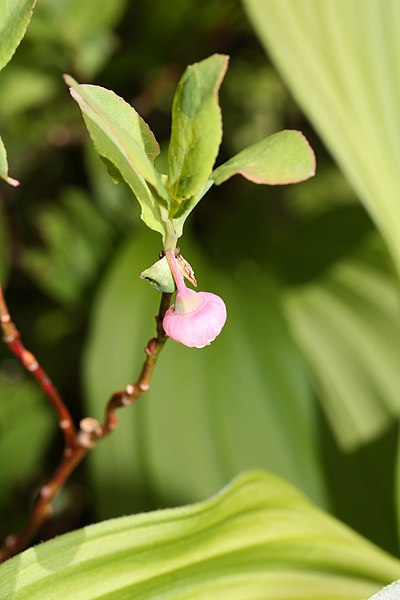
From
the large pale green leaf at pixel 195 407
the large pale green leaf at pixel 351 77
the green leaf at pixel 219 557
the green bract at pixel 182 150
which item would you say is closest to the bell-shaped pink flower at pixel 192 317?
the green bract at pixel 182 150

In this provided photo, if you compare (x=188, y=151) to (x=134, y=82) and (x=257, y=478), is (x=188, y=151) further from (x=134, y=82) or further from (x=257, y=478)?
(x=134, y=82)

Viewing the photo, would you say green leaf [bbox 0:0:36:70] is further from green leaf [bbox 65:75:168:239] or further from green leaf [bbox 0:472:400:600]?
green leaf [bbox 0:472:400:600]

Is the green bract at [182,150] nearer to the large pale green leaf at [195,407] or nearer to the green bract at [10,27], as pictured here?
the green bract at [10,27]

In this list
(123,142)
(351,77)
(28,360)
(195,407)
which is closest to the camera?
(123,142)

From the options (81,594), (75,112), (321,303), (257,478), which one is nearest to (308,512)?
(257,478)

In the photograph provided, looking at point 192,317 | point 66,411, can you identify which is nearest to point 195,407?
point 66,411

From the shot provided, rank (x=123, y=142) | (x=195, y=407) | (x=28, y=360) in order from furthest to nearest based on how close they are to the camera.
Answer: (x=195, y=407), (x=28, y=360), (x=123, y=142)

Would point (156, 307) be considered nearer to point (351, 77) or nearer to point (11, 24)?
point (351, 77)
